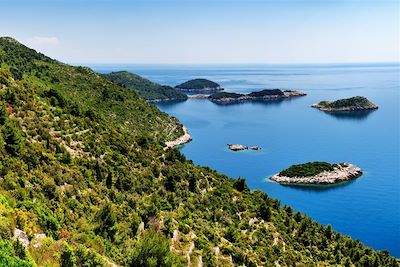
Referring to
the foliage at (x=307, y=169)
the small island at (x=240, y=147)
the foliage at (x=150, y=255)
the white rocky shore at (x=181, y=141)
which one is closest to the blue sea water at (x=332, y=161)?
the small island at (x=240, y=147)

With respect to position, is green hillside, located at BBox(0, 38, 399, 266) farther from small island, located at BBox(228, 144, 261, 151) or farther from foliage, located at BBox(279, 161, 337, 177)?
small island, located at BBox(228, 144, 261, 151)

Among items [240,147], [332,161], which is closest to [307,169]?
[332,161]

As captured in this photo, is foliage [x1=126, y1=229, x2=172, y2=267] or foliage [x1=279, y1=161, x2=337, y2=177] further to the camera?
foliage [x1=279, y1=161, x2=337, y2=177]

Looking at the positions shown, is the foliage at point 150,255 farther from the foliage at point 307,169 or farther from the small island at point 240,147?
Result: the small island at point 240,147

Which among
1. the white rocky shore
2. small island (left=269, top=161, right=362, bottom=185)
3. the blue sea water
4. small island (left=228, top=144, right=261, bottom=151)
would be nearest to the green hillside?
the blue sea water

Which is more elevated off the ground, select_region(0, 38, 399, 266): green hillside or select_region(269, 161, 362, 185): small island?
select_region(0, 38, 399, 266): green hillside

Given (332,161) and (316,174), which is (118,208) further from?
(332,161)
